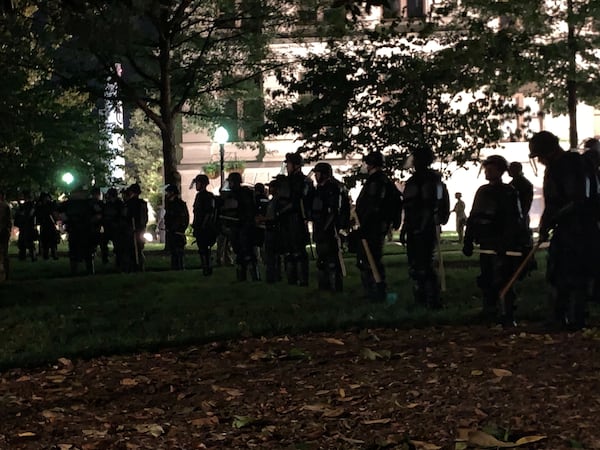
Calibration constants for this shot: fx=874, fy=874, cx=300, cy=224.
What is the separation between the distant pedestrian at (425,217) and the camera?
9.62 meters

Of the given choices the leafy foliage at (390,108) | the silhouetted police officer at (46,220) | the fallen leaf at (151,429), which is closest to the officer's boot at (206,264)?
the leafy foliage at (390,108)

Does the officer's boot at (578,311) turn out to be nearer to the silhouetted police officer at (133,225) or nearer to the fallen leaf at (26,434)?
the fallen leaf at (26,434)

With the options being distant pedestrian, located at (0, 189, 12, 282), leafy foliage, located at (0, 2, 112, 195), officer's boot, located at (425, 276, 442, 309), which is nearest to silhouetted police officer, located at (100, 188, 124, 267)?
distant pedestrian, located at (0, 189, 12, 282)

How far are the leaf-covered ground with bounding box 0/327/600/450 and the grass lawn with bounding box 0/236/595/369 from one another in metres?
0.69

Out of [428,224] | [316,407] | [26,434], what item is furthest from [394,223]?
[26,434]

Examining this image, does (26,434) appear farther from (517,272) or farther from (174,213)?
(174,213)

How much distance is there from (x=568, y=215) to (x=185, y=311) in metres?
4.94

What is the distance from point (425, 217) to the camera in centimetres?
968

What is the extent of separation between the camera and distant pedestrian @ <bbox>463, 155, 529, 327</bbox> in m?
8.48

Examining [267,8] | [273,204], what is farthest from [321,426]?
[267,8]

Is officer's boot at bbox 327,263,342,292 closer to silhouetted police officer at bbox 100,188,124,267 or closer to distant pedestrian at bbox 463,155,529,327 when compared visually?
distant pedestrian at bbox 463,155,529,327

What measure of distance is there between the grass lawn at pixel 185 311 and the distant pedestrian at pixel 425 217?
14.8 inches

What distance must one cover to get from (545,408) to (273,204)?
8.04 m

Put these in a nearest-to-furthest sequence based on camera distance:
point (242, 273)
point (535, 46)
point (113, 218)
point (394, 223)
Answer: point (394, 223) → point (242, 273) → point (535, 46) → point (113, 218)
